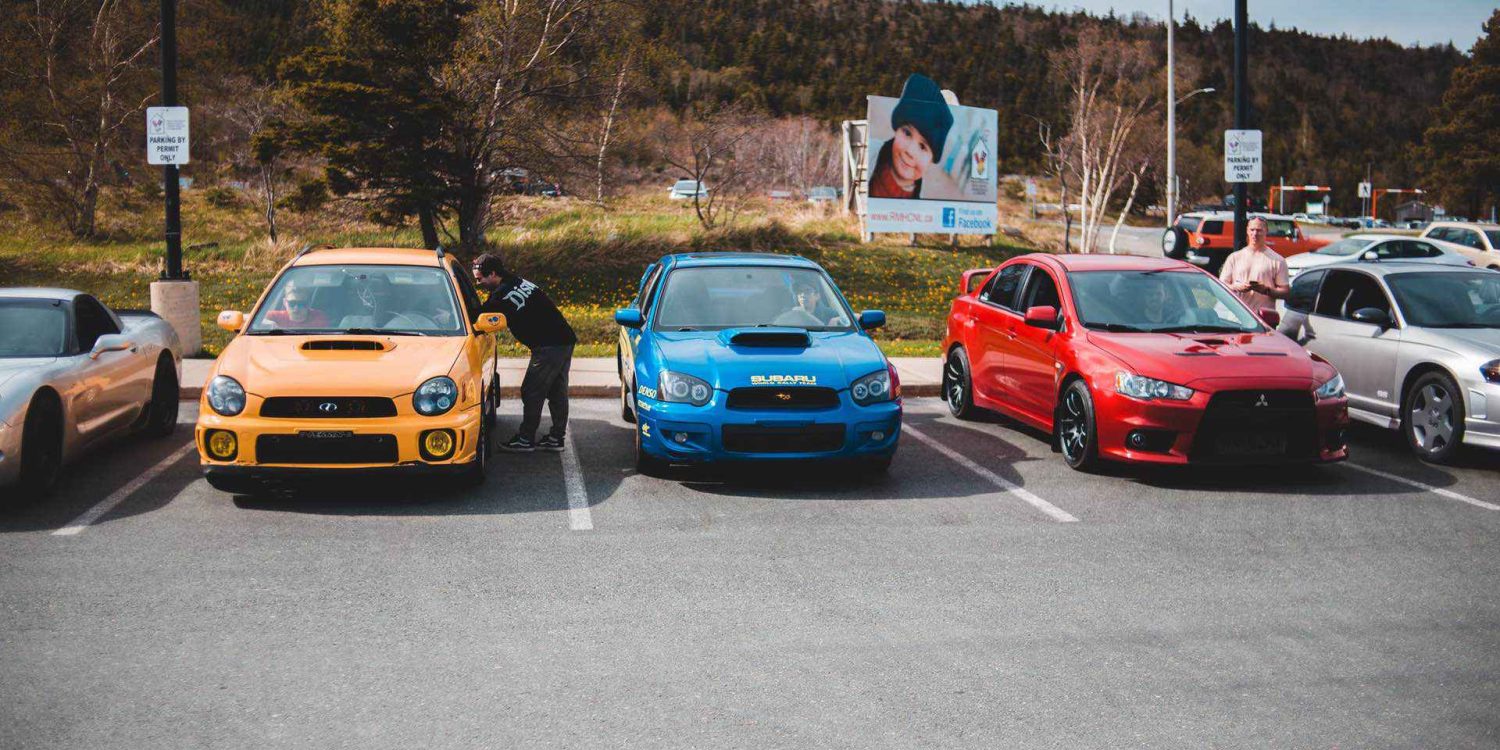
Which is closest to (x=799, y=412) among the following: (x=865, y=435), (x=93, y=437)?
(x=865, y=435)

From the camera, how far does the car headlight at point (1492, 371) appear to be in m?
9.38

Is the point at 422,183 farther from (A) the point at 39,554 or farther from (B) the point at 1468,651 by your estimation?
(B) the point at 1468,651

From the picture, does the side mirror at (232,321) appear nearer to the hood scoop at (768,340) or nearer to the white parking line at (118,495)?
the white parking line at (118,495)

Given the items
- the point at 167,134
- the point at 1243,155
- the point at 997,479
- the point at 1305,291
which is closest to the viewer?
the point at 997,479

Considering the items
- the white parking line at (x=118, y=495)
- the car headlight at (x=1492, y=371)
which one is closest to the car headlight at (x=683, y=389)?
the white parking line at (x=118, y=495)

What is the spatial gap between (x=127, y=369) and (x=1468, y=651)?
8.84 metres

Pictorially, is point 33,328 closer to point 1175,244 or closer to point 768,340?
point 768,340

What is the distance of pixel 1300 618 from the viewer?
19.0 feet

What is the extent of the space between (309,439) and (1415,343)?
8.37m

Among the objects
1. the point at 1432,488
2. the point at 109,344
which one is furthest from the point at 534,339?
the point at 1432,488

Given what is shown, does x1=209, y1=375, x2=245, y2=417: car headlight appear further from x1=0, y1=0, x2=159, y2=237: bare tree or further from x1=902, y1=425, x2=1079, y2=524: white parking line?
x1=0, y1=0, x2=159, y2=237: bare tree

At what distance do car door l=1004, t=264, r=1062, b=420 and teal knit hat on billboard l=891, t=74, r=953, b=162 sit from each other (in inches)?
859

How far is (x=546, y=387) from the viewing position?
10016mm

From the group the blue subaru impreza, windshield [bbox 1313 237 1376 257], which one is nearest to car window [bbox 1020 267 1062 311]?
the blue subaru impreza
